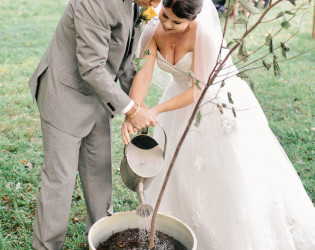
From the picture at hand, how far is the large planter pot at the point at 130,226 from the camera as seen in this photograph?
2545 millimetres

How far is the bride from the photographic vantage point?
296 centimetres

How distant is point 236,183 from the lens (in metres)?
3.07

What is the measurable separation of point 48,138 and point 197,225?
1.19 m

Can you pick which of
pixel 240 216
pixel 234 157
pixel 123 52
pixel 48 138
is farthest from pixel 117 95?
pixel 240 216

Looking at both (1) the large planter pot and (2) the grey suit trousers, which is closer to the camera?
(1) the large planter pot

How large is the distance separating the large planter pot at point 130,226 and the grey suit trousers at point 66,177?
44 centimetres

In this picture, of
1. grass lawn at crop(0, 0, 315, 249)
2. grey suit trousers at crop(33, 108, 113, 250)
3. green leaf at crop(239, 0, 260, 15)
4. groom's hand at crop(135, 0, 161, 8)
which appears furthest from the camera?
grass lawn at crop(0, 0, 315, 249)

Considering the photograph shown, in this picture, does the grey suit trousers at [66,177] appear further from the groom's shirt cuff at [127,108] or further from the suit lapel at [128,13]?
the suit lapel at [128,13]

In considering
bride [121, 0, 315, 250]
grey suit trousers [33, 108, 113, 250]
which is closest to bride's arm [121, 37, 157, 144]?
bride [121, 0, 315, 250]

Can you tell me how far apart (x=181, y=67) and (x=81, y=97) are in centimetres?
70

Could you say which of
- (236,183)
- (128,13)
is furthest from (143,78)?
(236,183)

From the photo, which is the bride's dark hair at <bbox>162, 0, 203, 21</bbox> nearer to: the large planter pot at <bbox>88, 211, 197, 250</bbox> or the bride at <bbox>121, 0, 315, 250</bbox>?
the bride at <bbox>121, 0, 315, 250</bbox>

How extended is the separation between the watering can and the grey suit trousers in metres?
0.41

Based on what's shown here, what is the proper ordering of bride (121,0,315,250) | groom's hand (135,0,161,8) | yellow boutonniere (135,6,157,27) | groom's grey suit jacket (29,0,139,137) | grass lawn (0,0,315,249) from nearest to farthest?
groom's grey suit jacket (29,0,139,137) → groom's hand (135,0,161,8) → yellow boutonniere (135,6,157,27) → bride (121,0,315,250) → grass lawn (0,0,315,249)
